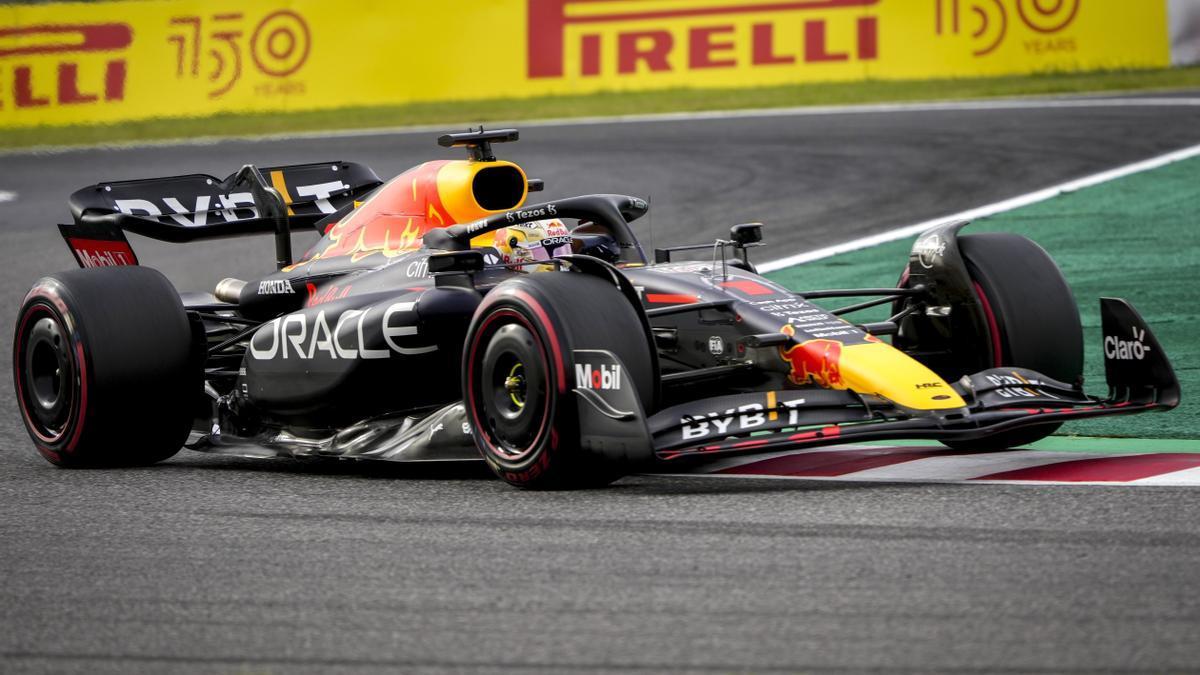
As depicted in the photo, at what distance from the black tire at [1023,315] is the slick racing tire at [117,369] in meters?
3.32

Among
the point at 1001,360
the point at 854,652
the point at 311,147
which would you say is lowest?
the point at 854,652

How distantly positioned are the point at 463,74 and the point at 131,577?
59.2 ft

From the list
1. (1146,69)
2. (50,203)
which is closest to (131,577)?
(50,203)

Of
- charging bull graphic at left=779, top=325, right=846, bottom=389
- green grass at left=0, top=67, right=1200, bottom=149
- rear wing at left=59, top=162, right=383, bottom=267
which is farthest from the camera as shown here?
green grass at left=0, top=67, right=1200, bottom=149

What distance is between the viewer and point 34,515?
21.9 ft

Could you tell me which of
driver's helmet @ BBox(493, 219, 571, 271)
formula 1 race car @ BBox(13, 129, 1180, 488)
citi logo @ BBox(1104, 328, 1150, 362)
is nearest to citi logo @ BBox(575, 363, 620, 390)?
formula 1 race car @ BBox(13, 129, 1180, 488)

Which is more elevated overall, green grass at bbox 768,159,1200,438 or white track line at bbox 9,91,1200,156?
white track line at bbox 9,91,1200,156

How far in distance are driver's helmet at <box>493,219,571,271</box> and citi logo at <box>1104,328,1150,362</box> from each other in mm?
2297

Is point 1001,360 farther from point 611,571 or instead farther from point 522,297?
point 611,571

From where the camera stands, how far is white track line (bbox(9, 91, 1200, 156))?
2005 cm

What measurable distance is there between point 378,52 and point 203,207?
46.9 ft

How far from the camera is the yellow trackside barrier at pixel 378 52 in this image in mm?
21828

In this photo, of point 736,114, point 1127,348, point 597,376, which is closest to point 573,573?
point 597,376

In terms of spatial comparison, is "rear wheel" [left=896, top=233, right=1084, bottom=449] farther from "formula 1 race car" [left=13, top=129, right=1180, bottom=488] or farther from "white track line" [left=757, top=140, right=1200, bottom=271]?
"white track line" [left=757, top=140, right=1200, bottom=271]
